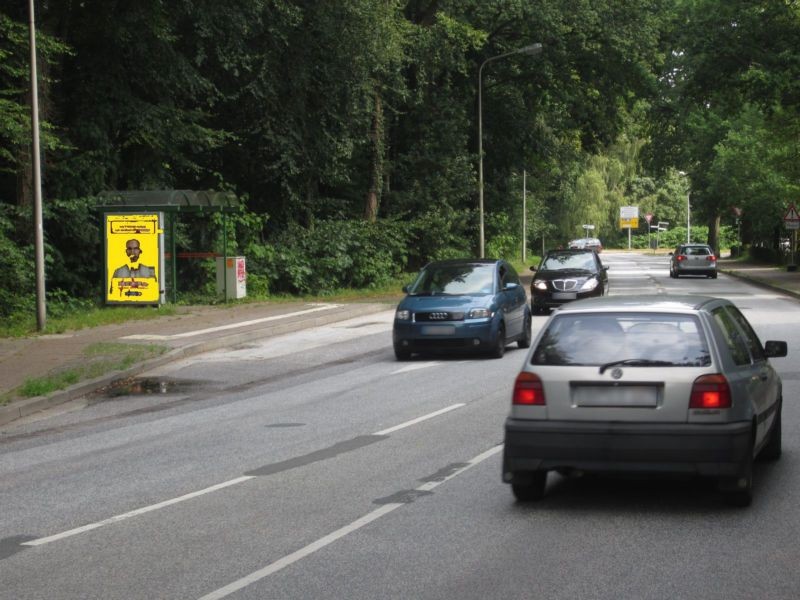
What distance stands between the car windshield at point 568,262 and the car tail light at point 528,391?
21600mm

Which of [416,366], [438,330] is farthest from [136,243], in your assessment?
[416,366]

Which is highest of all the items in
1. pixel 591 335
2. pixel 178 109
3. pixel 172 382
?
pixel 178 109

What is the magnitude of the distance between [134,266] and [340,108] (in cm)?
1093

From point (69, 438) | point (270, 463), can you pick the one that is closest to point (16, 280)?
point (69, 438)

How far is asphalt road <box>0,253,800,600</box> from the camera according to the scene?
243 inches

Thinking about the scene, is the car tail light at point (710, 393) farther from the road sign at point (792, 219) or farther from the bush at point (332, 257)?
the road sign at point (792, 219)

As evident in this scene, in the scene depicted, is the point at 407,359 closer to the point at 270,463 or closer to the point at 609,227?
the point at 270,463

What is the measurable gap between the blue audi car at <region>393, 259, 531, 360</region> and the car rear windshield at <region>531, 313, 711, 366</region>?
978cm

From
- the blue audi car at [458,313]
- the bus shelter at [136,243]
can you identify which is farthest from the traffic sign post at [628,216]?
the blue audi car at [458,313]

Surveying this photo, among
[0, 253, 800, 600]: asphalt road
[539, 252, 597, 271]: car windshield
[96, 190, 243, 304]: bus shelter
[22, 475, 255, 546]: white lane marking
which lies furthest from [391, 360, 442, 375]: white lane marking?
[539, 252, 597, 271]: car windshield

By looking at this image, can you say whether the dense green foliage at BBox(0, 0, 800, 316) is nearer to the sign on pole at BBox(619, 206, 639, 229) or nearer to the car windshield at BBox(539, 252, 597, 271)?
the car windshield at BBox(539, 252, 597, 271)

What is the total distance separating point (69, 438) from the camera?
1191 centimetres

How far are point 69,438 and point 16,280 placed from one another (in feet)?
44.9

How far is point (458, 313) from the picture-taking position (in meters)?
18.1
